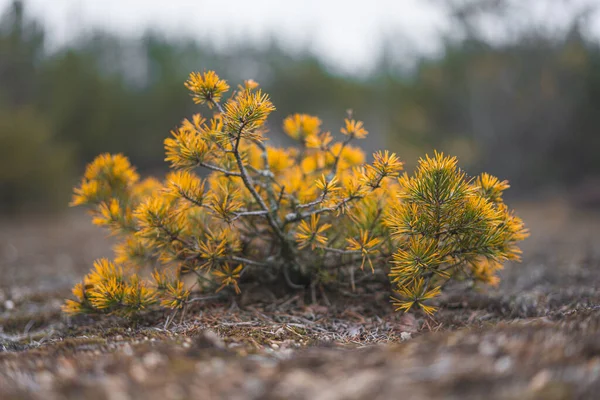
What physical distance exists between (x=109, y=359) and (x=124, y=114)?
72.9ft

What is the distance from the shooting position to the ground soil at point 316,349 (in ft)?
4.10

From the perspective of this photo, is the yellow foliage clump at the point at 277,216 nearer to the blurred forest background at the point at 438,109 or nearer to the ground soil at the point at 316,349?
the ground soil at the point at 316,349

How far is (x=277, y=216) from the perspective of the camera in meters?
2.43

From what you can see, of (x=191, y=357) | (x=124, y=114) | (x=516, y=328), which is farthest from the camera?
(x=124, y=114)

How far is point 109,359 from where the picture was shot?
1.54 m

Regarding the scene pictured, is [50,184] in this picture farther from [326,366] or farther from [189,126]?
[326,366]

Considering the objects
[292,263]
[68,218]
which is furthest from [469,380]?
[68,218]

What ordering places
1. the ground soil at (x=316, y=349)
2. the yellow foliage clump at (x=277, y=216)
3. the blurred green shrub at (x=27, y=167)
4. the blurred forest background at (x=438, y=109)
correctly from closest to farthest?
the ground soil at (x=316, y=349)
the yellow foliage clump at (x=277, y=216)
the blurred green shrub at (x=27, y=167)
the blurred forest background at (x=438, y=109)

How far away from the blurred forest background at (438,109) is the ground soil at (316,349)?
6497mm

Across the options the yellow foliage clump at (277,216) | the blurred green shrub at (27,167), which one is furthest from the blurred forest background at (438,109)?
the yellow foliage clump at (277,216)

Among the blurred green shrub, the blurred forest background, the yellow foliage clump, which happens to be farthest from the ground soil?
the blurred green shrub

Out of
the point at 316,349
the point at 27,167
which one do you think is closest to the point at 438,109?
the point at 27,167

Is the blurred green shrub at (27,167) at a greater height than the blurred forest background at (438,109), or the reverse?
the blurred forest background at (438,109)

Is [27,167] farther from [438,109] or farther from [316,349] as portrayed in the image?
[438,109]
